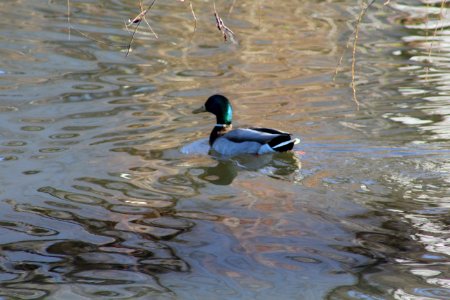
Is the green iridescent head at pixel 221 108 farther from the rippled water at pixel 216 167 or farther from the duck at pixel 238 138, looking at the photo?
the rippled water at pixel 216 167

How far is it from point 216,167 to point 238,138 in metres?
0.57

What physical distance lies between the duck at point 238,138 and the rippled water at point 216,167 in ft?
0.44

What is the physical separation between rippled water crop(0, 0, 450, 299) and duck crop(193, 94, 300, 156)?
0.13 metres

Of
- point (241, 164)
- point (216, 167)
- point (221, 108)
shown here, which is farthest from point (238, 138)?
point (221, 108)

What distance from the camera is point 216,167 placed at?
419 inches

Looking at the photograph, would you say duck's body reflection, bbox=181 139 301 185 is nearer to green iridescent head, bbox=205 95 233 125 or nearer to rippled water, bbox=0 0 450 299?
rippled water, bbox=0 0 450 299

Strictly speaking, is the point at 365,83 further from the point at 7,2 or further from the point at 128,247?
the point at 7,2

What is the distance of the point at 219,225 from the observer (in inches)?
335

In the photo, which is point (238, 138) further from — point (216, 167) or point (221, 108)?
point (221, 108)

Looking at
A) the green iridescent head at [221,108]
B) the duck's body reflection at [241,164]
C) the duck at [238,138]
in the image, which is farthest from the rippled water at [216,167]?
the green iridescent head at [221,108]

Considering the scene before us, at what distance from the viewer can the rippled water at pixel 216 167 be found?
24.4 ft

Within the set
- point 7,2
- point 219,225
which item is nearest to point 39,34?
point 7,2

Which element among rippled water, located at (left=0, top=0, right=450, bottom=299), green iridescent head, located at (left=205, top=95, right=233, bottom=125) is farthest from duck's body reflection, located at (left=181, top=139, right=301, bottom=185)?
green iridescent head, located at (left=205, top=95, right=233, bottom=125)

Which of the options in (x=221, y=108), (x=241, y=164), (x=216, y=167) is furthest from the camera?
(x=221, y=108)
